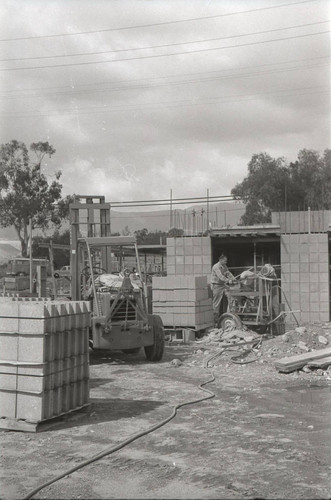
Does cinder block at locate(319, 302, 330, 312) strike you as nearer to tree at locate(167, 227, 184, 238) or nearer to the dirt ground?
the dirt ground

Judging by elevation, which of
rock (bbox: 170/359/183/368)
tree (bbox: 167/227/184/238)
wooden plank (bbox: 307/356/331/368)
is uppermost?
tree (bbox: 167/227/184/238)

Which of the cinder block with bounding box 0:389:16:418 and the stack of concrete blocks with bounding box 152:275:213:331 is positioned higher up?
the stack of concrete blocks with bounding box 152:275:213:331

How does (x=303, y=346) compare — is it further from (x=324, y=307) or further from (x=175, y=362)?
(x=324, y=307)

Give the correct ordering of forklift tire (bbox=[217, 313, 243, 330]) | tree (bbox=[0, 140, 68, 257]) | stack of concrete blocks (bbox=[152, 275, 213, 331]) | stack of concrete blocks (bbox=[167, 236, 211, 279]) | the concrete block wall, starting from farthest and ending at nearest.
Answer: tree (bbox=[0, 140, 68, 257]) < stack of concrete blocks (bbox=[167, 236, 211, 279]) < the concrete block wall < stack of concrete blocks (bbox=[152, 275, 213, 331]) < forklift tire (bbox=[217, 313, 243, 330])

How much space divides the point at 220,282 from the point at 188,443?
953cm

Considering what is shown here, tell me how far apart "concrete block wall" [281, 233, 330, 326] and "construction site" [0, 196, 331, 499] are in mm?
2562

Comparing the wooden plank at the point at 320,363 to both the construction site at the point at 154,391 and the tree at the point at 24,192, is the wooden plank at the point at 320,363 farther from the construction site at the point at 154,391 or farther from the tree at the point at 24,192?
the tree at the point at 24,192

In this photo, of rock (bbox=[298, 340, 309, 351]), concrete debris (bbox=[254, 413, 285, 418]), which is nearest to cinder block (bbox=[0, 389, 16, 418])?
concrete debris (bbox=[254, 413, 285, 418])

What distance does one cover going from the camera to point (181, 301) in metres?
14.5

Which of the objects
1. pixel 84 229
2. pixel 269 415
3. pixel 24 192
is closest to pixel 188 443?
pixel 269 415

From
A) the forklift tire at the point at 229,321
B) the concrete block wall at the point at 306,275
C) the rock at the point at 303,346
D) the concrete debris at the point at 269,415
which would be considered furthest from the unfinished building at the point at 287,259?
the concrete debris at the point at 269,415

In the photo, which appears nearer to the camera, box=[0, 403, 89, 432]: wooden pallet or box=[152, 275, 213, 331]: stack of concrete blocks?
box=[0, 403, 89, 432]: wooden pallet

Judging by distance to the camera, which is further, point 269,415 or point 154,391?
point 154,391

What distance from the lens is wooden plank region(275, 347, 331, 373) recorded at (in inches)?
396
